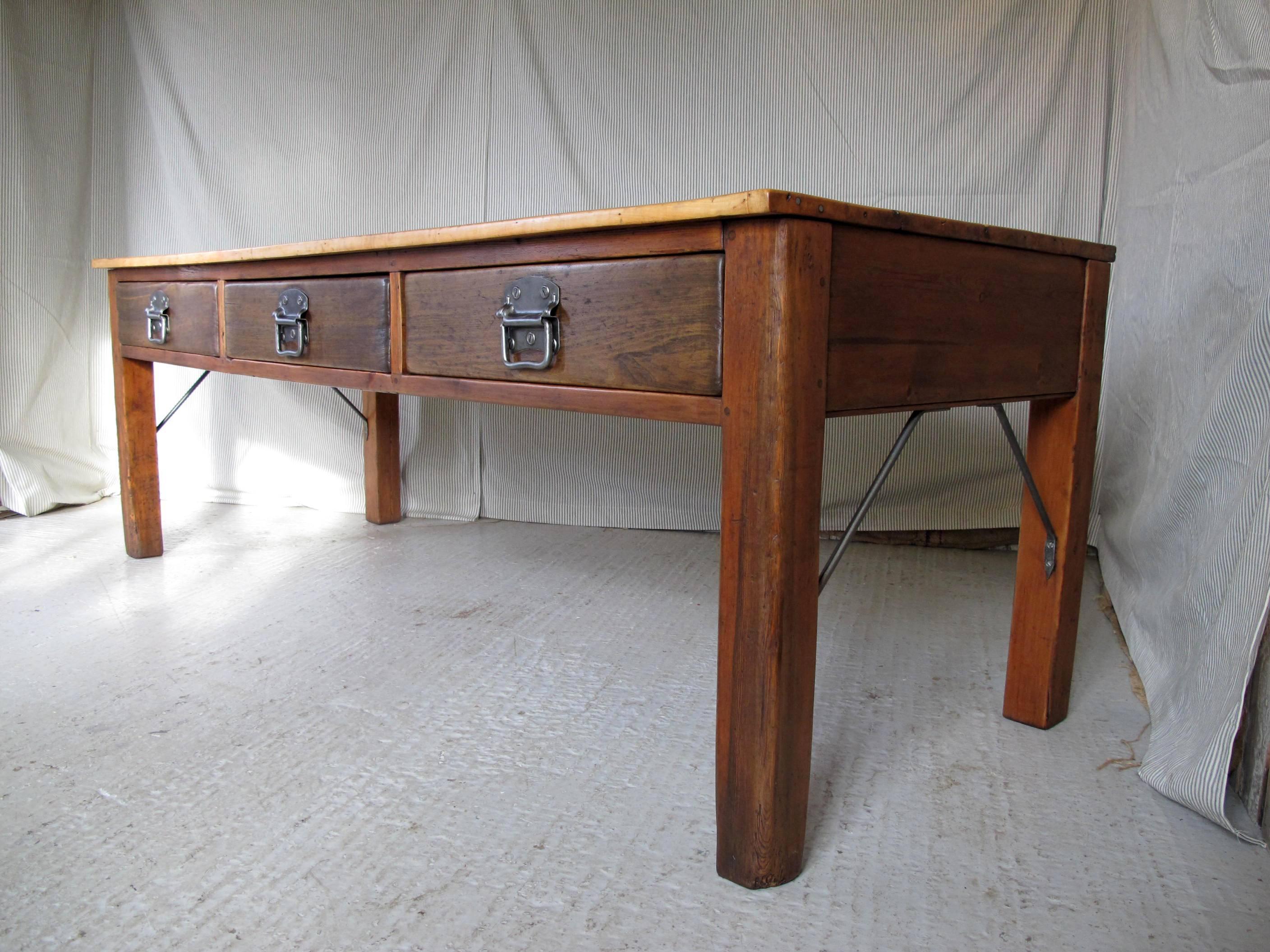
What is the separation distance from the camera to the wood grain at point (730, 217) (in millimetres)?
938

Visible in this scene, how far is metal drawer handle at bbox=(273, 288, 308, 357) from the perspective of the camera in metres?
1.70

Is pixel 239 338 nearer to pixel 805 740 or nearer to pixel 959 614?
pixel 805 740

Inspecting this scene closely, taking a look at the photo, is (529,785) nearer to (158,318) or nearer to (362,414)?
(158,318)

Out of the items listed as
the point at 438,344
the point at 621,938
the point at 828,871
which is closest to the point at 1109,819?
the point at 828,871

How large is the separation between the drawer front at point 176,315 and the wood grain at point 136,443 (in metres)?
0.06

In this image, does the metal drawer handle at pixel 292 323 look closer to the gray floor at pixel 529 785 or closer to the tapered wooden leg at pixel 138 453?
the gray floor at pixel 529 785

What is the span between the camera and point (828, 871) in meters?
1.09

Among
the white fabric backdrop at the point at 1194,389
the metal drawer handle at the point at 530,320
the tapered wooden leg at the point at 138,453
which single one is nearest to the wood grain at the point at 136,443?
the tapered wooden leg at the point at 138,453

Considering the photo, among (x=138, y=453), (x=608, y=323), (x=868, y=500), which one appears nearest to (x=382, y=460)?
(x=138, y=453)

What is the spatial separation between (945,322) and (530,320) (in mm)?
529

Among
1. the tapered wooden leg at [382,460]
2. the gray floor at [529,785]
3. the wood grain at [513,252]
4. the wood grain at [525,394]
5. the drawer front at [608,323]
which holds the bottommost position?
the gray floor at [529,785]

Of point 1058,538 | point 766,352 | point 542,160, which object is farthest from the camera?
point 542,160

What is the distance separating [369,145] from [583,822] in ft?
8.07

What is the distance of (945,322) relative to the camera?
116 cm
